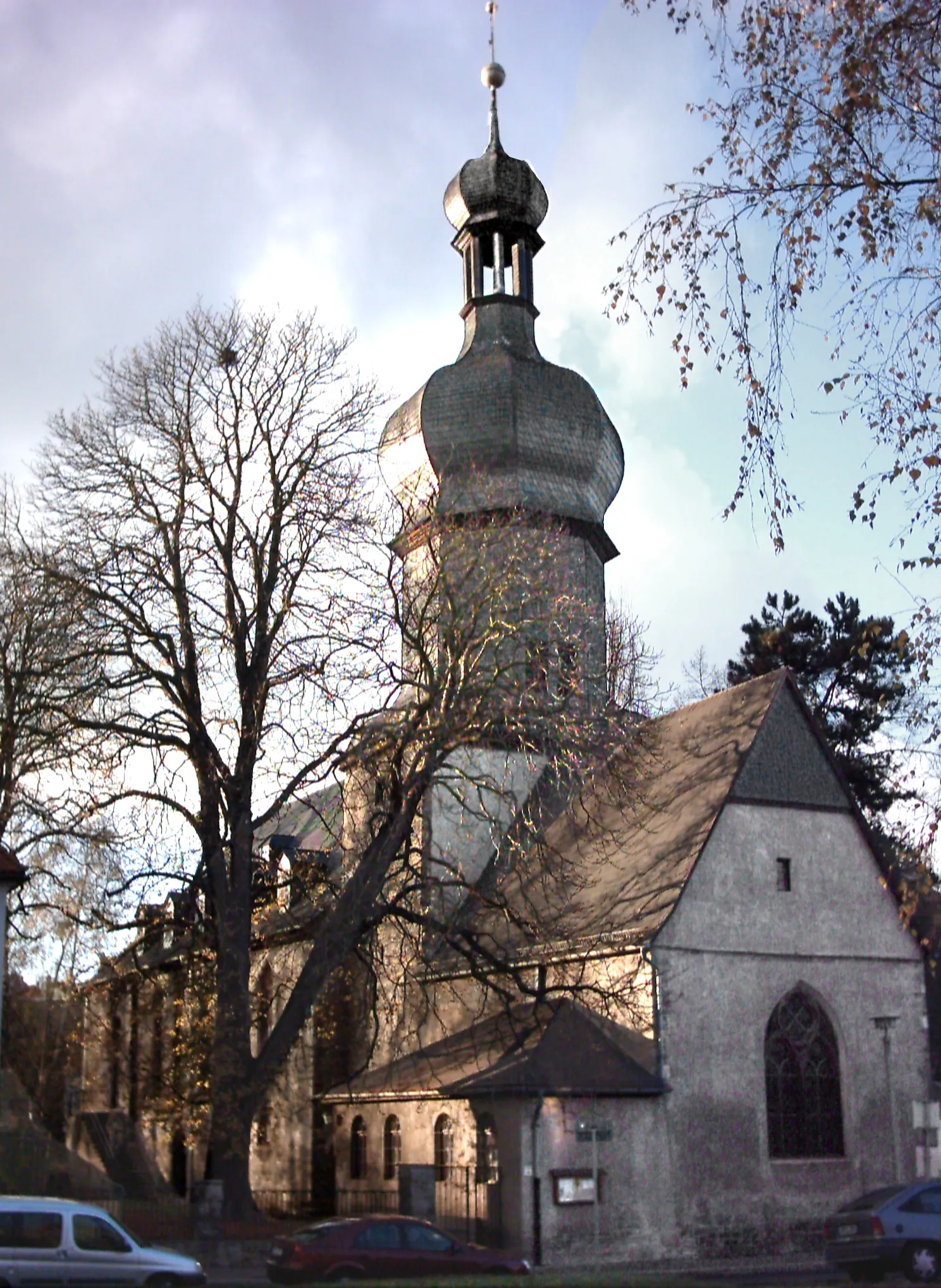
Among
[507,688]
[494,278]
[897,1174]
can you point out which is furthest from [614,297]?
[494,278]

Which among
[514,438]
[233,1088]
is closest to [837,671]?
[514,438]

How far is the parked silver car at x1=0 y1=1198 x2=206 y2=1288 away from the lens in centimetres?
1579

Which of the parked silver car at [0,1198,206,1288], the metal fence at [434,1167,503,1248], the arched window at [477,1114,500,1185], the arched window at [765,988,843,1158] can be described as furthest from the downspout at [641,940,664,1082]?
the parked silver car at [0,1198,206,1288]

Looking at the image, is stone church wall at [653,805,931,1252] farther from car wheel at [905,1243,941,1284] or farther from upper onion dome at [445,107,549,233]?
upper onion dome at [445,107,549,233]

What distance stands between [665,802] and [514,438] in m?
9.23

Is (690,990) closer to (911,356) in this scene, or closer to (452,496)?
(452,496)

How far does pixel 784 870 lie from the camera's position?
2527 cm

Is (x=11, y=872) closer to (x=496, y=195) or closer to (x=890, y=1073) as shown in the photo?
(x=890, y=1073)

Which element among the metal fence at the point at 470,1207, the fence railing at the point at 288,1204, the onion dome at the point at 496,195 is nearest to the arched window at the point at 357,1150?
the fence railing at the point at 288,1204

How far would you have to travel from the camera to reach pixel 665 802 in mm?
27109

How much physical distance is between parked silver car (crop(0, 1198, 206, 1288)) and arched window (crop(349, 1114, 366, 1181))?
12.1 m

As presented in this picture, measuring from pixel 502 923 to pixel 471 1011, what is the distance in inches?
77.4

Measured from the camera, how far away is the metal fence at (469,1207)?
22.2m

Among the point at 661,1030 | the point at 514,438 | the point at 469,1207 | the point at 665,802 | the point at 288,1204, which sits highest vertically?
the point at 514,438
